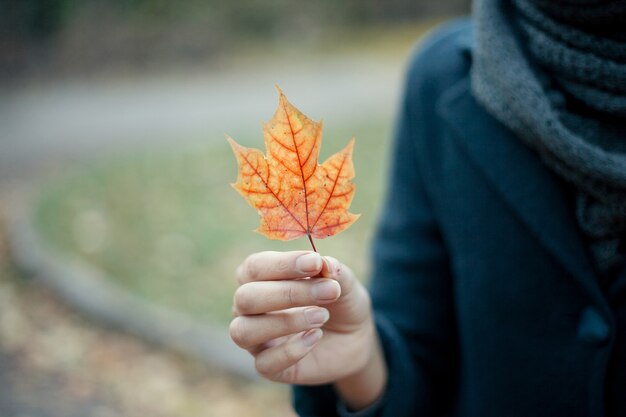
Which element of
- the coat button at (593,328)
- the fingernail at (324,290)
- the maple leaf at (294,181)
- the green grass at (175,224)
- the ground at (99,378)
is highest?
the green grass at (175,224)

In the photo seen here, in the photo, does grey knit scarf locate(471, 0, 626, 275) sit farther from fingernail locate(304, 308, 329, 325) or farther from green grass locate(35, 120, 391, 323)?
green grass locate(35, 120, 391, 323)

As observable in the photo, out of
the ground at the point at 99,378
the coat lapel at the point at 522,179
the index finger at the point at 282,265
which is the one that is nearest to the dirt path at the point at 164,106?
the ground at the point at 99,378

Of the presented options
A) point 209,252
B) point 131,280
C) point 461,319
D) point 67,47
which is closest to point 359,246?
point 209,252

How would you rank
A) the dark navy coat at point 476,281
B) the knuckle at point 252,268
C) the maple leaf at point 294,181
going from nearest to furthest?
the maple leaf at point 294,181
the knuckle at point 252,268
the dark navy coat at point 476,281

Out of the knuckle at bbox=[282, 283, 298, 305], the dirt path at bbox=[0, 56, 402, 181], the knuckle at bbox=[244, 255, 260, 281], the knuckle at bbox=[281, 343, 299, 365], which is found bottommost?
the knuckle at bbox=[281, 343, 299, 365]

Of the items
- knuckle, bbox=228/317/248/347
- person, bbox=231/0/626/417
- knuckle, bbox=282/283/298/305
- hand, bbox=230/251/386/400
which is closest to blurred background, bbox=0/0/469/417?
person, bbox=231/0/626/417

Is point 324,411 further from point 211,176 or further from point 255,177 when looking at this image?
point 211,176

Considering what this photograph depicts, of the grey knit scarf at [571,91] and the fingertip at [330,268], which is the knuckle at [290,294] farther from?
the grey knit scarf at [571,91]

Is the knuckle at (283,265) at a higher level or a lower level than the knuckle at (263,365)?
higher
